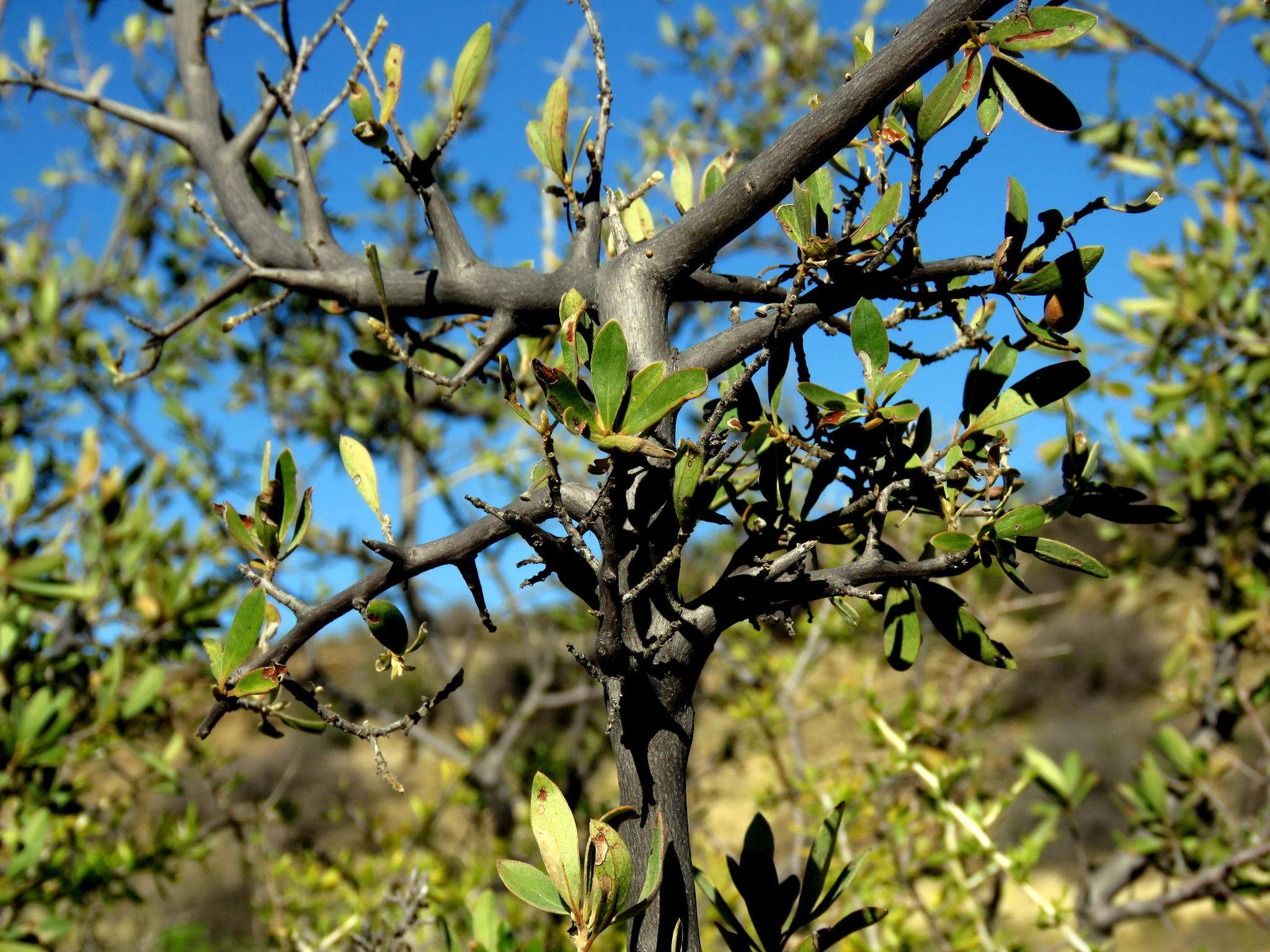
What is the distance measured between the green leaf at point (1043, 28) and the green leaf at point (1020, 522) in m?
0.30

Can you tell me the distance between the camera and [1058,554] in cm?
63

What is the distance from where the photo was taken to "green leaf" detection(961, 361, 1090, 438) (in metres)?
0.65

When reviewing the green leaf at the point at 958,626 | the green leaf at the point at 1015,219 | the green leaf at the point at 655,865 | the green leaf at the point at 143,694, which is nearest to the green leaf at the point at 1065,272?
the green leaf at the point at 1015,219

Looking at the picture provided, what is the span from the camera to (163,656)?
1978 mm

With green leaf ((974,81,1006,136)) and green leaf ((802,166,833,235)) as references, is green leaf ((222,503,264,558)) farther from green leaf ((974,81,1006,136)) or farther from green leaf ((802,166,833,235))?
green leaf ((974,81,1006,136))

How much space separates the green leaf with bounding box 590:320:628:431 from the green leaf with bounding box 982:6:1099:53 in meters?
0.32

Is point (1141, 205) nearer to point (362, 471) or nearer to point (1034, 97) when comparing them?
point (1034, 97)

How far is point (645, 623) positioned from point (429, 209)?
0.44 m

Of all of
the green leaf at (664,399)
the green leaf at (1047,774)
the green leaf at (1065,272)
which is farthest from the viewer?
the green leaf at (1047,774)

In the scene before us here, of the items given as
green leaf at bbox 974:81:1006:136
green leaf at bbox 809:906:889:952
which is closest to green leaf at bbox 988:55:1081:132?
green leaf at bbox 974:81:1006:136

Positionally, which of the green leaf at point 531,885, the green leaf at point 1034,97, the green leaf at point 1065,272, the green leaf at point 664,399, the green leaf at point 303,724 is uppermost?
the green leaf at point 1034,97

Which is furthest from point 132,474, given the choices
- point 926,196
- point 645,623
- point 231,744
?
point 231,744

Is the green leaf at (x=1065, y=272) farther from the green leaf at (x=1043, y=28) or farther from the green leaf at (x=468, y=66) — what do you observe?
the green leaf at (x=468, y=66)

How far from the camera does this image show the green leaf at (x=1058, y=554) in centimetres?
63
